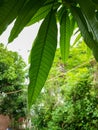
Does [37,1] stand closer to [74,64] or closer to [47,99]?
[74,64]

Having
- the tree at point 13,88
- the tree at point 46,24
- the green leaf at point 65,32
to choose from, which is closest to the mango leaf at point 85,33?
the tree at point 46,24

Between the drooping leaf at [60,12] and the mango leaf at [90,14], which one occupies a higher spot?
the drooping leaf at [60,12]

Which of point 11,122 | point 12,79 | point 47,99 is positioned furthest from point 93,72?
point 11,122

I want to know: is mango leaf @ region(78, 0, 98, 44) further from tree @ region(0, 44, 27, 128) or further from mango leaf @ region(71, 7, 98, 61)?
tree @ region(0, 44, 27, 128)

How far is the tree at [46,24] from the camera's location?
0.33m

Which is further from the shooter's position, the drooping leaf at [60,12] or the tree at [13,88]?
the tree at [13,88]

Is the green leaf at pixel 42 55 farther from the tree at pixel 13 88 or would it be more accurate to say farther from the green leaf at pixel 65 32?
the tree at pixel 13 88

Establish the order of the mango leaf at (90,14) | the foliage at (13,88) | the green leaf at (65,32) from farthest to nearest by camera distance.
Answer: the foliage at (13,88), the green leaf at (65,32), the mango leaf at (90,14)

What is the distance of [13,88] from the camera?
11.7 m

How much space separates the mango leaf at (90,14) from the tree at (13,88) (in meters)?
10.6

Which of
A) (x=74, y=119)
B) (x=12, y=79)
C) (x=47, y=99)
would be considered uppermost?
(x=12, y=79)

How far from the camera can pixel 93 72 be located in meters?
5.11

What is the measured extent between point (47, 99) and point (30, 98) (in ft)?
21.1

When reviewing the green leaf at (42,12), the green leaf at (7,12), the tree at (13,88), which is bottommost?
the green leaf at (7,12)
